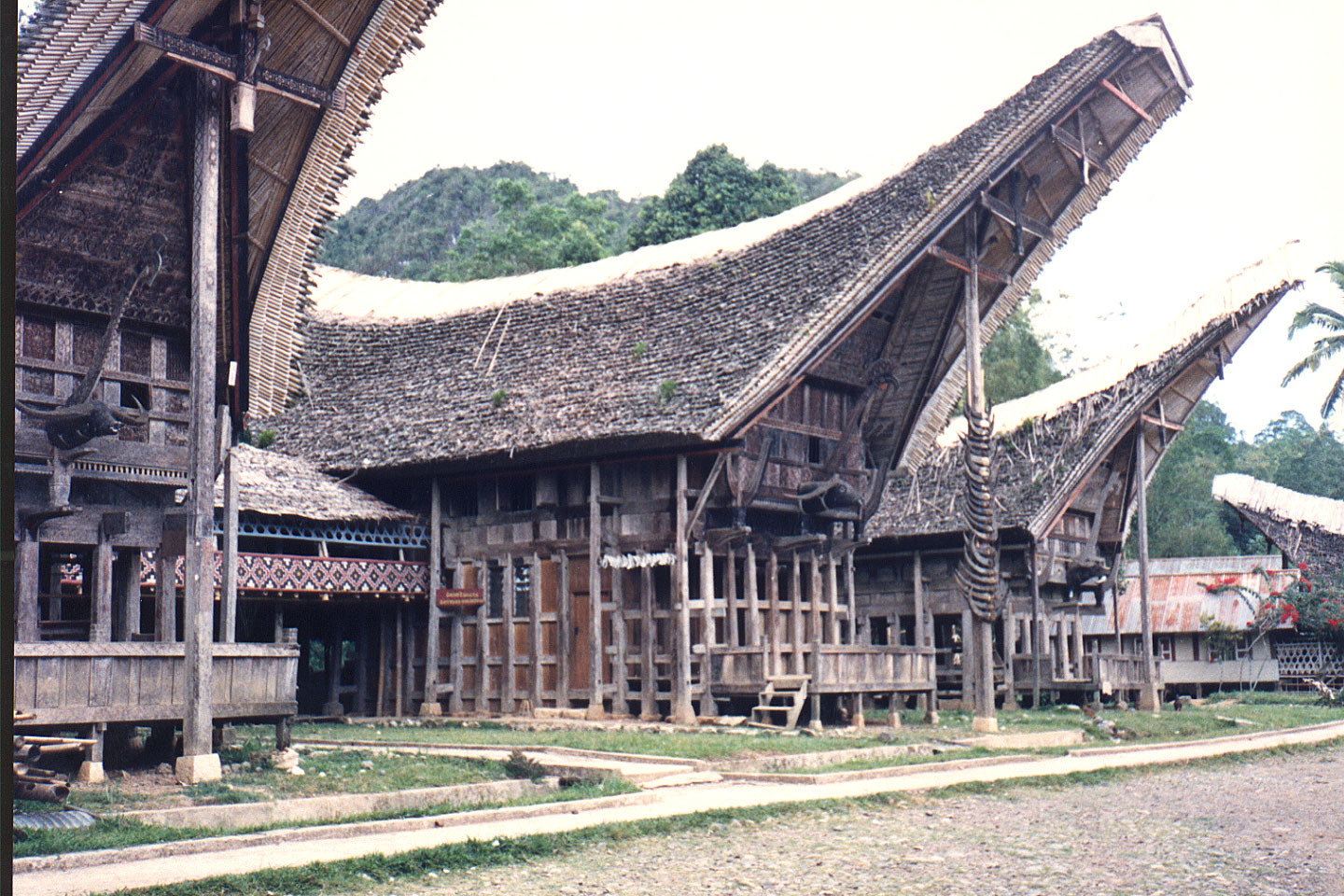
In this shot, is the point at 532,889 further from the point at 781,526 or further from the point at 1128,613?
the point at 1128,613

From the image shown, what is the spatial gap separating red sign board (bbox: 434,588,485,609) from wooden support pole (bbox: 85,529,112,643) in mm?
7241

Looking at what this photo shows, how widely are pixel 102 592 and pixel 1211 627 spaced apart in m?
26.4

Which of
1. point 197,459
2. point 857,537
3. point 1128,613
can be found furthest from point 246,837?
point 1128,613

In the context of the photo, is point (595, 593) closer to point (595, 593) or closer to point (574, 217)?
point (595, 593)

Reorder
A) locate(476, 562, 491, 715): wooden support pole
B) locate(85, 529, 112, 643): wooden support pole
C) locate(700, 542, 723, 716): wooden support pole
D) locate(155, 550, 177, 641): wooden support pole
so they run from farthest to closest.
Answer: locate(476, 562, 491, 715): wooden support pole < locate(700, 542, 723, 716): wooden support pole < locate(155, 550, 177, 641): wooden support pole < locate(85, 529, 112, 643): wooden support pole

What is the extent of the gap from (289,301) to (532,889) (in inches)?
357

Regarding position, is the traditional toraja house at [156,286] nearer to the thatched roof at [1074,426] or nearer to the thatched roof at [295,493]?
the thatched roof at [295,493]

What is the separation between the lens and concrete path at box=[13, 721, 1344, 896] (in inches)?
266

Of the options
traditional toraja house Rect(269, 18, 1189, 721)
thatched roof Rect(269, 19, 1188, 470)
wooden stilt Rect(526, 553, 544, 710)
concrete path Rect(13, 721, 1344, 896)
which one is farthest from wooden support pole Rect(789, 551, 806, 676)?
concrete path Rect(13, 721, 1344, 896)

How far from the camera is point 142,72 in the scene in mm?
11320

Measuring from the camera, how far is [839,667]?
17453 mm

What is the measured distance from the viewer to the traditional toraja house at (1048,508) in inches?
933

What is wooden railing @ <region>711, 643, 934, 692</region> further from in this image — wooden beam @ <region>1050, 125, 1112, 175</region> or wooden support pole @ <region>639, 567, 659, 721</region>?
wooden beam @ <region>1050, 125, 1112, 175</region>

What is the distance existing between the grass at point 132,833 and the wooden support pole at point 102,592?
15.0 ft
